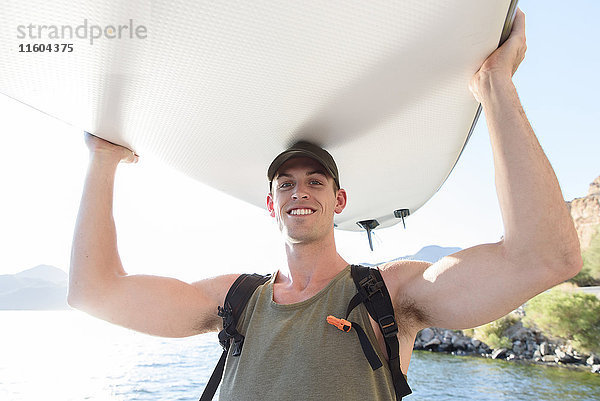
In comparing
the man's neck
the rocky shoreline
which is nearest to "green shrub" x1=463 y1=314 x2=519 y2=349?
the rocky shoreline

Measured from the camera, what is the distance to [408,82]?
153 centimetres

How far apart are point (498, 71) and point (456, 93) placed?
0.27m

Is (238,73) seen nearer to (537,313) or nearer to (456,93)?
(456,93)

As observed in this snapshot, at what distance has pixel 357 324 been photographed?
4.83ft

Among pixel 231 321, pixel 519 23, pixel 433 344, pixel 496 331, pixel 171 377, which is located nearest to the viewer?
pixel 519 23

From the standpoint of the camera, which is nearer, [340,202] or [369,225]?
[340,202]

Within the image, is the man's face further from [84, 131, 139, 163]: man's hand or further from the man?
[84, 131, 139, 163]: man's hand

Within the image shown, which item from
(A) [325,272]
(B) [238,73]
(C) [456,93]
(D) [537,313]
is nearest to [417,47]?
(C) [456,93]

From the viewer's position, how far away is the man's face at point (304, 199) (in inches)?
72.9

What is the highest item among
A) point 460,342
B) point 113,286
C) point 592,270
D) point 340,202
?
point 592,270

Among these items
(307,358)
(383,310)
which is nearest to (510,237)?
(383,310)

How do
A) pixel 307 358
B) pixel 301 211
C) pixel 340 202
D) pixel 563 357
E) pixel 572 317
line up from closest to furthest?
1. pixel 307 358
2. pixel 301 211
3. pixel 340 202
4. pixel 572 317
5. pixel 563 357

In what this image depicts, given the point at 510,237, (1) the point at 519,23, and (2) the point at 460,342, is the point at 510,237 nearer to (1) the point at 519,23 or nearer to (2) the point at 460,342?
(1) the point at 519,23

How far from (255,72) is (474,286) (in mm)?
1104
